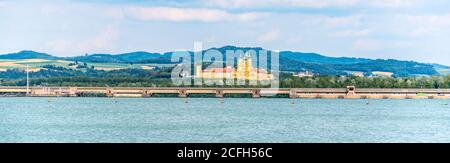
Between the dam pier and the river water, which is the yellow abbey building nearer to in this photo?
the dam pier

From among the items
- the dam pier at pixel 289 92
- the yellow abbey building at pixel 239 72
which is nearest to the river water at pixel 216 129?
the dam pier at pixel 289 92

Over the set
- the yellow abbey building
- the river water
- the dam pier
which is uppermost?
the yellow abbey building

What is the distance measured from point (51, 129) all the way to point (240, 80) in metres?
110

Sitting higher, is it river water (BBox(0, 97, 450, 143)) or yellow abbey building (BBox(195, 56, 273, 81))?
yellow abbey building (BBox(195, 56, 273, 81))

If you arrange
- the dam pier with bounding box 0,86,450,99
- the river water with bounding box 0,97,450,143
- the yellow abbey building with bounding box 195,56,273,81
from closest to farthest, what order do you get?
1. the river water with bounding box 0,97,450,143
2. the dam pier with bounding box 0,86,450,99
3. the yellow abbey building with bounding box 195,56,273,81

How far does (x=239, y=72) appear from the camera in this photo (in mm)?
168000

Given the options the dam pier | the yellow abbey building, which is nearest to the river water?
the dam pier

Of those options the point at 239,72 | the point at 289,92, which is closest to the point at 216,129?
the point at 289,92

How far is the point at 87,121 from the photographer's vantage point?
65.3 m

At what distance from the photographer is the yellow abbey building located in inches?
6521

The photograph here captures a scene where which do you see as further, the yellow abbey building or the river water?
the yellow abbey building

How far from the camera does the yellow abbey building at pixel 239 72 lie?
543ft
